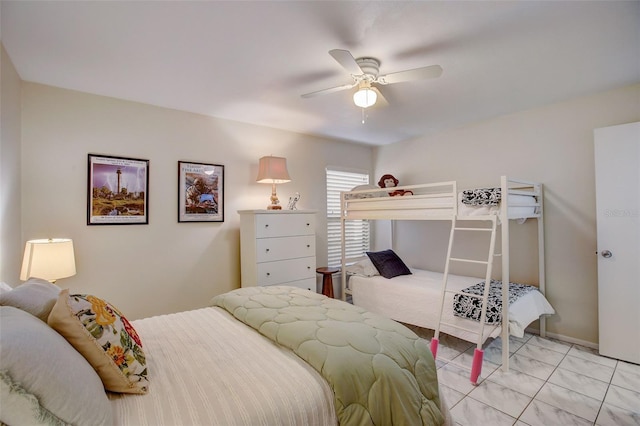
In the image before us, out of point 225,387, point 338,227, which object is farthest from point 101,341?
point 338,227

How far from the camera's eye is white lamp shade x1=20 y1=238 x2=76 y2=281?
6.84 feet

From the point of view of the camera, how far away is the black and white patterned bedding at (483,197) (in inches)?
106

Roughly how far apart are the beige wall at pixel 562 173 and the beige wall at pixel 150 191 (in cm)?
250

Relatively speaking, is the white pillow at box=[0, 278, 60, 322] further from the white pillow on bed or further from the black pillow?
the black pillow

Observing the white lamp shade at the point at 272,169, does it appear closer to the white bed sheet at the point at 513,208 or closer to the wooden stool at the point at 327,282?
the wooden stool at the point at 327,282

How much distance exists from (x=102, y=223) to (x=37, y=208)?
0.45 metres

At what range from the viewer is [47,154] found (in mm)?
2529

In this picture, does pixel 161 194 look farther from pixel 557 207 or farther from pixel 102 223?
pixel 557 207

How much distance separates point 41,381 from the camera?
796mm

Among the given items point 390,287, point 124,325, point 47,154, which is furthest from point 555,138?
point 47,154

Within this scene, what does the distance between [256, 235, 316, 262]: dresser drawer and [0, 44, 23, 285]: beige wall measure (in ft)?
6.06

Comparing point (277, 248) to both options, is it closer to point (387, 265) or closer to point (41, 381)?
point (387, 265)

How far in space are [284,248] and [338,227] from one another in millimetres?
1391

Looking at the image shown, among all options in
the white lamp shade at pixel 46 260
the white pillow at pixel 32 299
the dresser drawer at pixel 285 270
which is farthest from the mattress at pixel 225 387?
the dresser drawer at pixel 285 270
